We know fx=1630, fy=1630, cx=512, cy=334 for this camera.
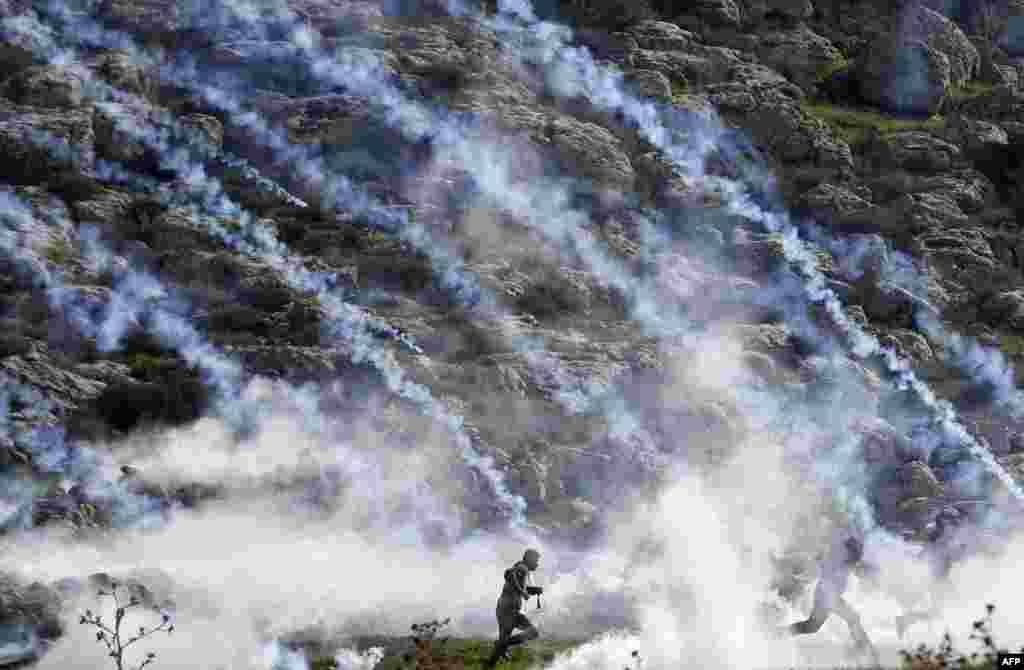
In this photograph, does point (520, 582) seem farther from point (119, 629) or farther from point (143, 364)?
point (143, 364)

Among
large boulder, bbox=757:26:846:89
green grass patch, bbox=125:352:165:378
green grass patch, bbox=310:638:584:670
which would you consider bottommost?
green grass patch, bbox=310:638:584:670

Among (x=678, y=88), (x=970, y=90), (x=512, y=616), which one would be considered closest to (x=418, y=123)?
(x=678, y=88)

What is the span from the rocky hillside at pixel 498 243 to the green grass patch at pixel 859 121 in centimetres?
35

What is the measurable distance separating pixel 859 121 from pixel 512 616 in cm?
5802

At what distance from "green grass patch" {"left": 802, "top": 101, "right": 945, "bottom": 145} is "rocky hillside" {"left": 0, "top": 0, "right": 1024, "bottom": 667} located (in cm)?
35

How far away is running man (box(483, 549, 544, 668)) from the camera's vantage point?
1727 inches

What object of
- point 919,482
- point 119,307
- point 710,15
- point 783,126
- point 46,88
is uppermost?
point 710,15

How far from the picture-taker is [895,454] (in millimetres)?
69062

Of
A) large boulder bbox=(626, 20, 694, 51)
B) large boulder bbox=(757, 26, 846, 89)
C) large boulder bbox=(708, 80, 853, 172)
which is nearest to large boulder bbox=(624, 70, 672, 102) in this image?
large boulder bbox=(708, 80, 853, 172)

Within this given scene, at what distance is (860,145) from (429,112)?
2481 cm

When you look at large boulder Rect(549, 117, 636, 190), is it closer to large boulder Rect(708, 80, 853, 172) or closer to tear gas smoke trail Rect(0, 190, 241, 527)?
large boulder Rect(708, 80, 853, 172)

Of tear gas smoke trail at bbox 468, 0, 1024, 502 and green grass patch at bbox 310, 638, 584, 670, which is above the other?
tear gas smoke trail at bbox 468, 0, 1024, 502

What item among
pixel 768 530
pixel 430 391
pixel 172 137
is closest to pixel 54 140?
pixel 172 137

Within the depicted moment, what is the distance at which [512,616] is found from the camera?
43.9m
